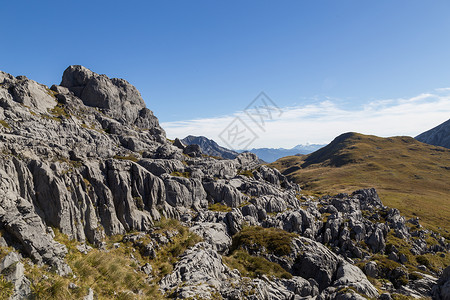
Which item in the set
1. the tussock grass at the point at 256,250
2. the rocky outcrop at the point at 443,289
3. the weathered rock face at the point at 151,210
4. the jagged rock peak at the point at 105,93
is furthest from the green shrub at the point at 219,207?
the jagged rock peak at the point at 105,93

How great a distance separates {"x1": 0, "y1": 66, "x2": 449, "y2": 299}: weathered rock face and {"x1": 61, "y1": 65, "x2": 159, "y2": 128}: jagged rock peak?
750 cm

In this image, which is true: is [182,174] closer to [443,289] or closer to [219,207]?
[219,207]

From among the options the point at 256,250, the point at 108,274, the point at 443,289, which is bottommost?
the point at 443,289

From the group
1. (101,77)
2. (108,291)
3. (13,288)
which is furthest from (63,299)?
(101,77)

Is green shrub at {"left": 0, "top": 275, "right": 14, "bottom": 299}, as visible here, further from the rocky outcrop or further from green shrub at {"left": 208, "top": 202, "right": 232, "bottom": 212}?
the rocky outcrop

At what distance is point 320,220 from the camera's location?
74.8m

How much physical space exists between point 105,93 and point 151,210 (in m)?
87.4

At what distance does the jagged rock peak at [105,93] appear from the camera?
109625 millimetres

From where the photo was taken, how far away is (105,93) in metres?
112

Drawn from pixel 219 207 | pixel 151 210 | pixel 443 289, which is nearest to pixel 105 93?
pixel 219 207

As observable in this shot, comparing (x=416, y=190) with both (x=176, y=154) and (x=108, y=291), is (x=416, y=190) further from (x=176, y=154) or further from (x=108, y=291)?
(x=108, y=291)

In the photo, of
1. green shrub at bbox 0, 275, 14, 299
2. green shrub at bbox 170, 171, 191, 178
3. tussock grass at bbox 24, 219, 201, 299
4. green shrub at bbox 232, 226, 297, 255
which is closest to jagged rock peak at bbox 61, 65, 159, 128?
green shrub at bbox 170, 171, 191, 178

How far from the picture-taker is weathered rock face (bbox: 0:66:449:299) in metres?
28.0

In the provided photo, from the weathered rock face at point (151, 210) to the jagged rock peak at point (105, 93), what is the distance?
7.50 m
